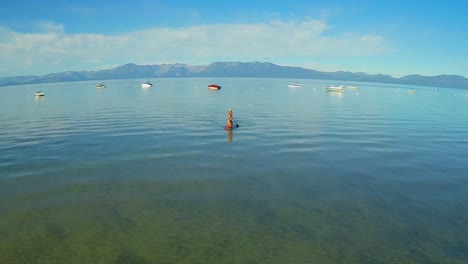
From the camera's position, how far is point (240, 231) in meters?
16.8

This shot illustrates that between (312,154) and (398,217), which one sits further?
(312,154)

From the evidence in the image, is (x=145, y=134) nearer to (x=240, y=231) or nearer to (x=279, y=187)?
(x=279, y=187)

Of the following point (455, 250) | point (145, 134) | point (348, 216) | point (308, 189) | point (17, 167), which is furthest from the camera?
point (145, 134)

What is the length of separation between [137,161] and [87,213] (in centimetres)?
1110

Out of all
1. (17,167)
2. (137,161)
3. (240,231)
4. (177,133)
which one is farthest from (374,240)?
(177,133)

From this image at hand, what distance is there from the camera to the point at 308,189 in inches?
902

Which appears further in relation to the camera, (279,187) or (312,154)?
(312,154)

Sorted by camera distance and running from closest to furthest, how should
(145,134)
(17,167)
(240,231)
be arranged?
(240,231) → (17,167) → (145,134)

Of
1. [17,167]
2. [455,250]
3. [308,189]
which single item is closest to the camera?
[455,250]

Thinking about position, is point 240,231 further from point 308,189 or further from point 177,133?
point 177,133

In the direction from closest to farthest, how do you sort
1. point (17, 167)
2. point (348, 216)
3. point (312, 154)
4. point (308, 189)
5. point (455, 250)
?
point (455, 250) < point (348, 216) < point (308, 189) < point (17, 167) < point (312, 154)

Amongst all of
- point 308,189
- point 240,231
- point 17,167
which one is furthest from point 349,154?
point 17,167

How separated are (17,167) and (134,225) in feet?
57.2

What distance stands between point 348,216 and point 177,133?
100ft
